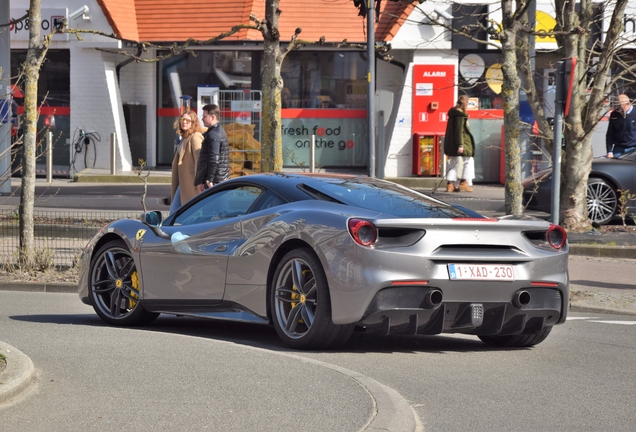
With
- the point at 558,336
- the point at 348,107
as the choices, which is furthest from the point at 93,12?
the point at 558,336

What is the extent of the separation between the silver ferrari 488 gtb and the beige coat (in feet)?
16.5

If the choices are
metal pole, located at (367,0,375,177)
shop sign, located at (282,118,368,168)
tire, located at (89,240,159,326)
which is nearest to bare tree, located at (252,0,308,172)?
metal pole, located at (367,0,375,177)

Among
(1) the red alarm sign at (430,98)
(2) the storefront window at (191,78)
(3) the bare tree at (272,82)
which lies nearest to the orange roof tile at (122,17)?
(2) the storefront window at (191,78)

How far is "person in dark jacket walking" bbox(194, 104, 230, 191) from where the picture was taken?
43.1 ft

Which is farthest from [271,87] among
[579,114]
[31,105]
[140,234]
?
[140,234]

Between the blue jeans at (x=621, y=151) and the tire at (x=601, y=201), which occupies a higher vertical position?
the blue jeans at (x=621, y=151)

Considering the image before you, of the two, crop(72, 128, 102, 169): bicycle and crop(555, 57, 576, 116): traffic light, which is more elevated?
crop(555, 57, 576, 116): traffic light

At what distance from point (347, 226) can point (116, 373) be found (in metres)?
1.79

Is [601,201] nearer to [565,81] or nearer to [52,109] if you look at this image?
Result: [565,81]

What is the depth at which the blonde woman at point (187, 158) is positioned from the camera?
1397 centimetres

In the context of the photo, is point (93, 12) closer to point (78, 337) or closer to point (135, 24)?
point (135, 24)

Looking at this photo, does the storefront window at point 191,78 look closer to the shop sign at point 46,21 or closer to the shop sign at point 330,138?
the shop sign at point 330,138

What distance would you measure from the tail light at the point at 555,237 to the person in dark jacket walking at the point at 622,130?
11689 millimetres

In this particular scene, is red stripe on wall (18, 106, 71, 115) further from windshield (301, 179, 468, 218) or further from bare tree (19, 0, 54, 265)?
windshield (301, 179, 468, 218)
